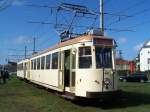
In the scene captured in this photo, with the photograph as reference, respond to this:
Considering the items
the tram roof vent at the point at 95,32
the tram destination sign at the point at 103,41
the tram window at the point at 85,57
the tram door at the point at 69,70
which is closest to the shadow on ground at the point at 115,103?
the tram door at the point at 69,70

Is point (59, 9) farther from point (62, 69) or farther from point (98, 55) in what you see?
point (98, 55)

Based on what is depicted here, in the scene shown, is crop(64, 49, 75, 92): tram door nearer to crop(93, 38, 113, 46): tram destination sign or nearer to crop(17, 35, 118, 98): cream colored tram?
crop(17, 35, 118, 98): cream colored tram

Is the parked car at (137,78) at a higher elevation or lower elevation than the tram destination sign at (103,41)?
lower

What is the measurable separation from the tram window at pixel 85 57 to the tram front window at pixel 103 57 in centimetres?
36

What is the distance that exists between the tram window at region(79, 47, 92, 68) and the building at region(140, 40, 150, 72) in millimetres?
72968

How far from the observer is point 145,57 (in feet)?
297

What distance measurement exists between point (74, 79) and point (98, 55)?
1763mm

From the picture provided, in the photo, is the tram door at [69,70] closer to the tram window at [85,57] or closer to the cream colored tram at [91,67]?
the cream colored tram at [91,67]

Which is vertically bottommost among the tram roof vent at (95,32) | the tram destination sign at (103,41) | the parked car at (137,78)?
the parked car at (137,78)

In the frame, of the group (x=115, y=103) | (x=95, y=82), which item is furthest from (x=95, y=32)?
(x=115, y=103)

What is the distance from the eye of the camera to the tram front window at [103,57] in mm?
17453

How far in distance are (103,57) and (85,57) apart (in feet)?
2.67

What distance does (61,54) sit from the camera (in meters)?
20.7

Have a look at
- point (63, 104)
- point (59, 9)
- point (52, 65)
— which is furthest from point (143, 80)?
point (63, 104)
